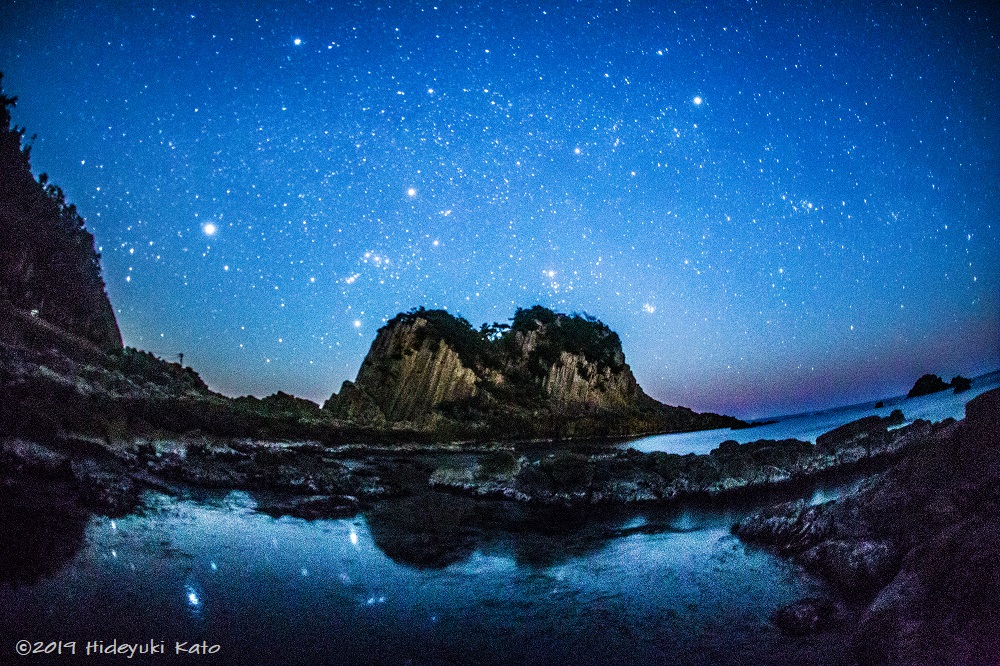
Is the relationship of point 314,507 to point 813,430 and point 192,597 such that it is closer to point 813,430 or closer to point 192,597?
point 192,597

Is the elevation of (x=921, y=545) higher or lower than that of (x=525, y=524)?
higher

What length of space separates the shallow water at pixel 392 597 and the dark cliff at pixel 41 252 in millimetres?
42793

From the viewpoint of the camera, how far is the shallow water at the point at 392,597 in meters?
5.05

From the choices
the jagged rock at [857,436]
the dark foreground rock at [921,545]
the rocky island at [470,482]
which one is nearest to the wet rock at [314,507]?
the rocky island at [470,482]

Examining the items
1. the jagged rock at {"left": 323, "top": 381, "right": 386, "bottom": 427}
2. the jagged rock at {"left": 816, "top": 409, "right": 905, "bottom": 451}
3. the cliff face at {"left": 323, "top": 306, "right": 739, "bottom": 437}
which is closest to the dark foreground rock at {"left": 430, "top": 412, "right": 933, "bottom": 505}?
the jagged rock at {"left": 816, "top": 409, "right": 905, "bottom": 451}

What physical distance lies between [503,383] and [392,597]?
81.8m

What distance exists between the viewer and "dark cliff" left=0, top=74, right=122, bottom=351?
39.8 metres

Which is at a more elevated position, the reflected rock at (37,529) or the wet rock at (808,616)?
the reflected rock at (37,529)

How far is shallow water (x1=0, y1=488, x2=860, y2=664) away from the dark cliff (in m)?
42.8

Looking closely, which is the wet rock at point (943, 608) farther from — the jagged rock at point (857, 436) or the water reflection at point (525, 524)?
the jagged rock at point (857, 436)

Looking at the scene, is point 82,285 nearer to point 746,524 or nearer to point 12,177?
point 12,177

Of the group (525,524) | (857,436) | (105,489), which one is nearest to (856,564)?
(525,524)

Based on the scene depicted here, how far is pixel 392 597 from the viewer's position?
273 inches

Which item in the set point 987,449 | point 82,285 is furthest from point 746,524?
point 82,285
